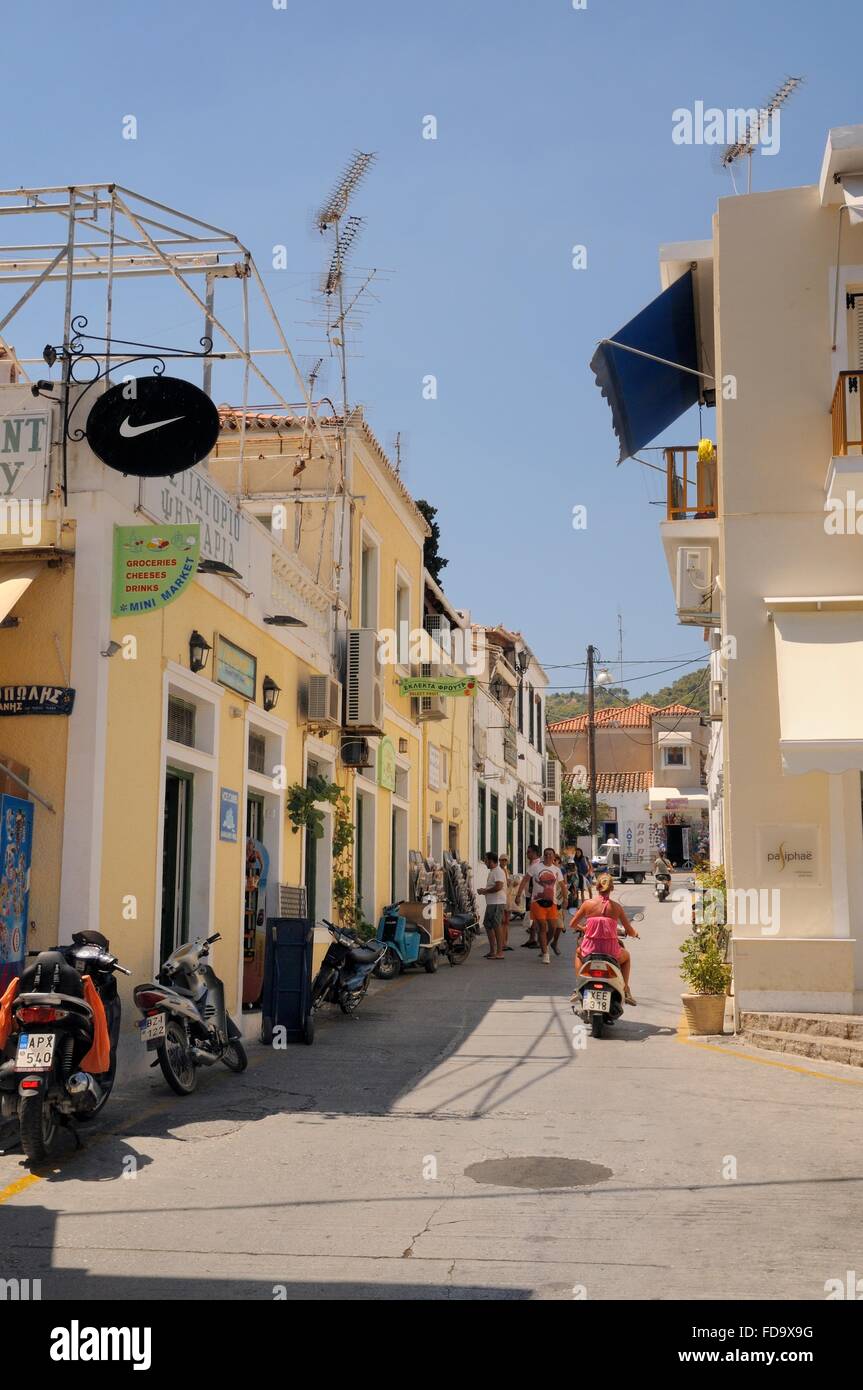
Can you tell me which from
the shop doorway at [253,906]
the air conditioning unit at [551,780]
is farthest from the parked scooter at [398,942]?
the air conditioning unit at [551,780]

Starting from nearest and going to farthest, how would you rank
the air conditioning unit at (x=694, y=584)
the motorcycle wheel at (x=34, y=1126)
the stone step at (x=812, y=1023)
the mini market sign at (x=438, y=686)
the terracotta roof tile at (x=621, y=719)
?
the motorcycle wheel at (x=34, y=1126)
the stone step at (x=812, y=1023)
the air conditioning unit at (x=694, y=584)
the mini market sign at (x=438, y=686)
the terracotta roof tile at (x=621, y=719)

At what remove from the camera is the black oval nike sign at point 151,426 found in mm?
9531

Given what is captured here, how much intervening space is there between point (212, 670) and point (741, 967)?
5.65 metres

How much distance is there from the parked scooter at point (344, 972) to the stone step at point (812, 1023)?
407cm

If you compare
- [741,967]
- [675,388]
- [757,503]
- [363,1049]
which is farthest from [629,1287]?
[675,388]

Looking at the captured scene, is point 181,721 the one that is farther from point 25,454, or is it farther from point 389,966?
point 389,966

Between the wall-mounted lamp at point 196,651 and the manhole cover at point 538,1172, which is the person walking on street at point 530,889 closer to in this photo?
the wall-mounted lamp at point 196,651

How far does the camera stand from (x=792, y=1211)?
21.2 feet

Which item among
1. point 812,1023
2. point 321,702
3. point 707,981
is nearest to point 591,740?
point 321,702

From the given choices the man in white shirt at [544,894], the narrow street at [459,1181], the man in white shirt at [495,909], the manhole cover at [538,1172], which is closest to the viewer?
the narrow street at [459,1181]

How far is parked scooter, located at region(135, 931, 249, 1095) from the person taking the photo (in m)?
9.09

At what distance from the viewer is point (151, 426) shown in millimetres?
9562

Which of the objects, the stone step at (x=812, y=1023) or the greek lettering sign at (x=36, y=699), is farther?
the stone step at (x=812, y=1023)

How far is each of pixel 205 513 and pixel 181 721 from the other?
6.10 ft
